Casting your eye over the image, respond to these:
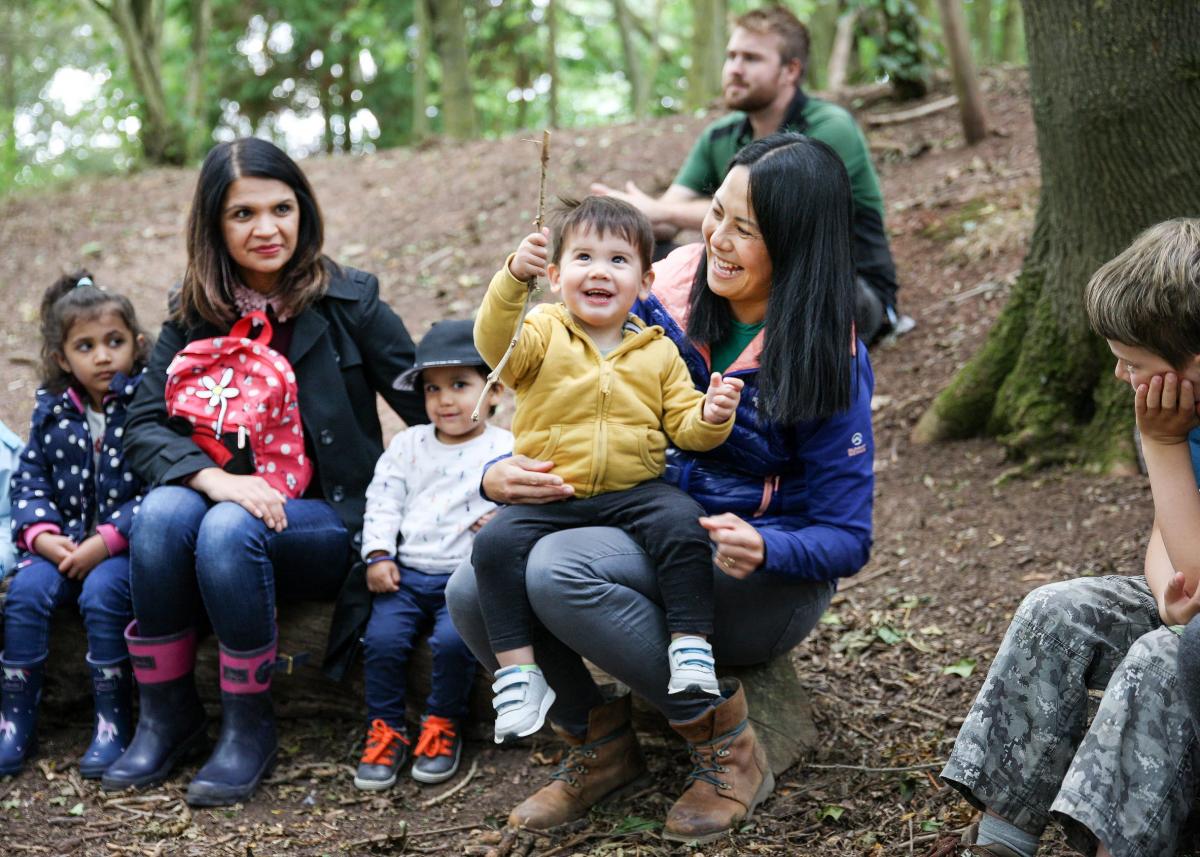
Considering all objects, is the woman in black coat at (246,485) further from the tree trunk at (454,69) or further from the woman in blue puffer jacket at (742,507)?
the tree trunk at (454,69)

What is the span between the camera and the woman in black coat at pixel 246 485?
128 inches

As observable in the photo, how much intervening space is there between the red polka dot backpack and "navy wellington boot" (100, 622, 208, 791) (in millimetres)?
524

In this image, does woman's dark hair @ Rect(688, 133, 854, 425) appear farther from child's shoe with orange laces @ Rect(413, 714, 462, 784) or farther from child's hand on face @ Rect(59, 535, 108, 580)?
child's hand on face @ Rect(59, 535, 108, 580)

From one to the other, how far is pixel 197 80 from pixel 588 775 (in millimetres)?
11451

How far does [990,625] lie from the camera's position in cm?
371

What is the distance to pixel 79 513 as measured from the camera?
3674 millimetres

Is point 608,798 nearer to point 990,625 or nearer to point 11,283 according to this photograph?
point 990,625

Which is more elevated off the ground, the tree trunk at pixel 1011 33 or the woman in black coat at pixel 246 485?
the tree trunk at pixel 1011 33

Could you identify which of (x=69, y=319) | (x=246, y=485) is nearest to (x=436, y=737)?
(x=246, y=485)

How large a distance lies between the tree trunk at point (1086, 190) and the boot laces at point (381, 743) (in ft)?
8.70

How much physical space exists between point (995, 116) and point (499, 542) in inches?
259

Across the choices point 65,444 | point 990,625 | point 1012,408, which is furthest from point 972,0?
point 65,444

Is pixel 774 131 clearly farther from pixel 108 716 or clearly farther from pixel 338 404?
pixel 108 716

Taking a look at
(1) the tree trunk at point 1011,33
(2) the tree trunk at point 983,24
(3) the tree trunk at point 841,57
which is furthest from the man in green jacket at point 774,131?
(1) the tree trunk at point 1011,33
